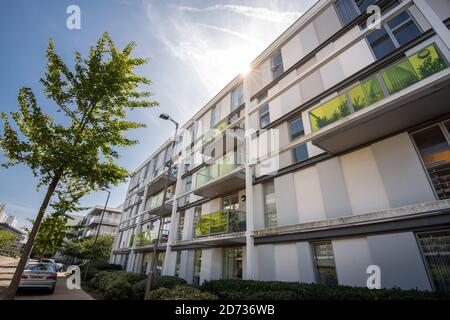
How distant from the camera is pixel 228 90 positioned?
1788 centimetres

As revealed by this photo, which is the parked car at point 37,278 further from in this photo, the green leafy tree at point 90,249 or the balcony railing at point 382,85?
the green leafy tree at point 90,249

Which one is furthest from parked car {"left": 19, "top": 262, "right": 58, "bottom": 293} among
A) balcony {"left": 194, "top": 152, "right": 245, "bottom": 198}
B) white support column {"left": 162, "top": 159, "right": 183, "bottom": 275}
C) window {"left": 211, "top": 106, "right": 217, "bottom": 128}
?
window {"left": 211, "top": 106, "right": 217, "bottom": 128}

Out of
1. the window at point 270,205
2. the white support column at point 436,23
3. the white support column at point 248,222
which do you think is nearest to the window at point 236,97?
the white support column at point 248,222

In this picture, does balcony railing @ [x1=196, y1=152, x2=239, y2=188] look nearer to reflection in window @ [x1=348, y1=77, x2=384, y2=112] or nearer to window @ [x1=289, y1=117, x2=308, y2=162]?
window @ [x1=289, y1=117, x2=308, y2=162]

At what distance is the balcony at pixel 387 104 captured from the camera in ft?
19.9

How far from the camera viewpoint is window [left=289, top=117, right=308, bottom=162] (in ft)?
34.3

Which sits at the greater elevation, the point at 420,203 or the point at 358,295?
the point at 420,203

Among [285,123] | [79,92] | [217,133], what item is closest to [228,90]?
[217,133]

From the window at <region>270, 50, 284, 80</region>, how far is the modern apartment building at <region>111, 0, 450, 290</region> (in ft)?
0.30

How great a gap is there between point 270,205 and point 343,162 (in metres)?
4.14
